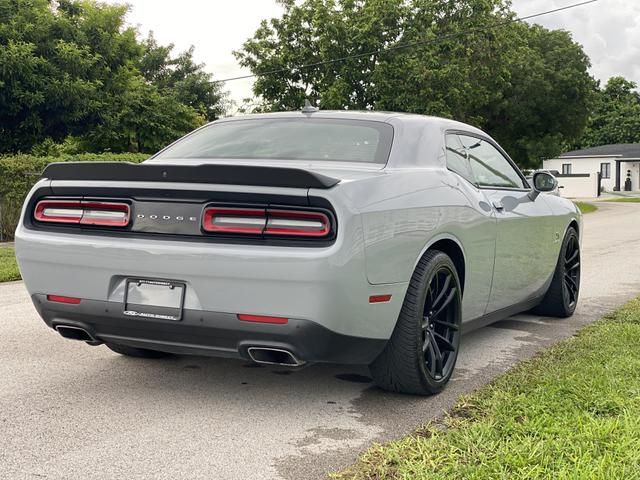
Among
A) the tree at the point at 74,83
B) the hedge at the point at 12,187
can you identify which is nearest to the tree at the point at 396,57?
the tree at the point at 74,83

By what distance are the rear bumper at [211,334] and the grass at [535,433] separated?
492mm

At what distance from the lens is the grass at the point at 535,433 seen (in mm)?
2895

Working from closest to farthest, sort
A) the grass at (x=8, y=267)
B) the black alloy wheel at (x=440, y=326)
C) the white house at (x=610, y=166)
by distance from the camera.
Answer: the black alloy wheel at (x=440, y=326)
the grass at (x=8, y=267)
the white house at (x=610, y=166)

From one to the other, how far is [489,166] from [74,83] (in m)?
17.0

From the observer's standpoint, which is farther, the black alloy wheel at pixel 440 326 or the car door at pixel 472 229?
the car door at pixel 472 229

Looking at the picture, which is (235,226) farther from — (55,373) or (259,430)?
(55,373)

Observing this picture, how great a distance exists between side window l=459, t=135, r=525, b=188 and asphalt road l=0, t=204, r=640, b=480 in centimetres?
115

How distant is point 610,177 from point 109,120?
49261 millimetres

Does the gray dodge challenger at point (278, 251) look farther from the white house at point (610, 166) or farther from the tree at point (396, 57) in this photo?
the white house at point (610, 166)

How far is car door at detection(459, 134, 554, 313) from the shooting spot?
4988 millimetres

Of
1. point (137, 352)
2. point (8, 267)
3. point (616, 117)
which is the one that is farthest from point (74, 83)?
point (616, 117)

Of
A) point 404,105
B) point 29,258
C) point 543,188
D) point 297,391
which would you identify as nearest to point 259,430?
point 297,391

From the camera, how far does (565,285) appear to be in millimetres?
6422

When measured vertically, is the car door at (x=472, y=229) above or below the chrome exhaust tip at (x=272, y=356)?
above
